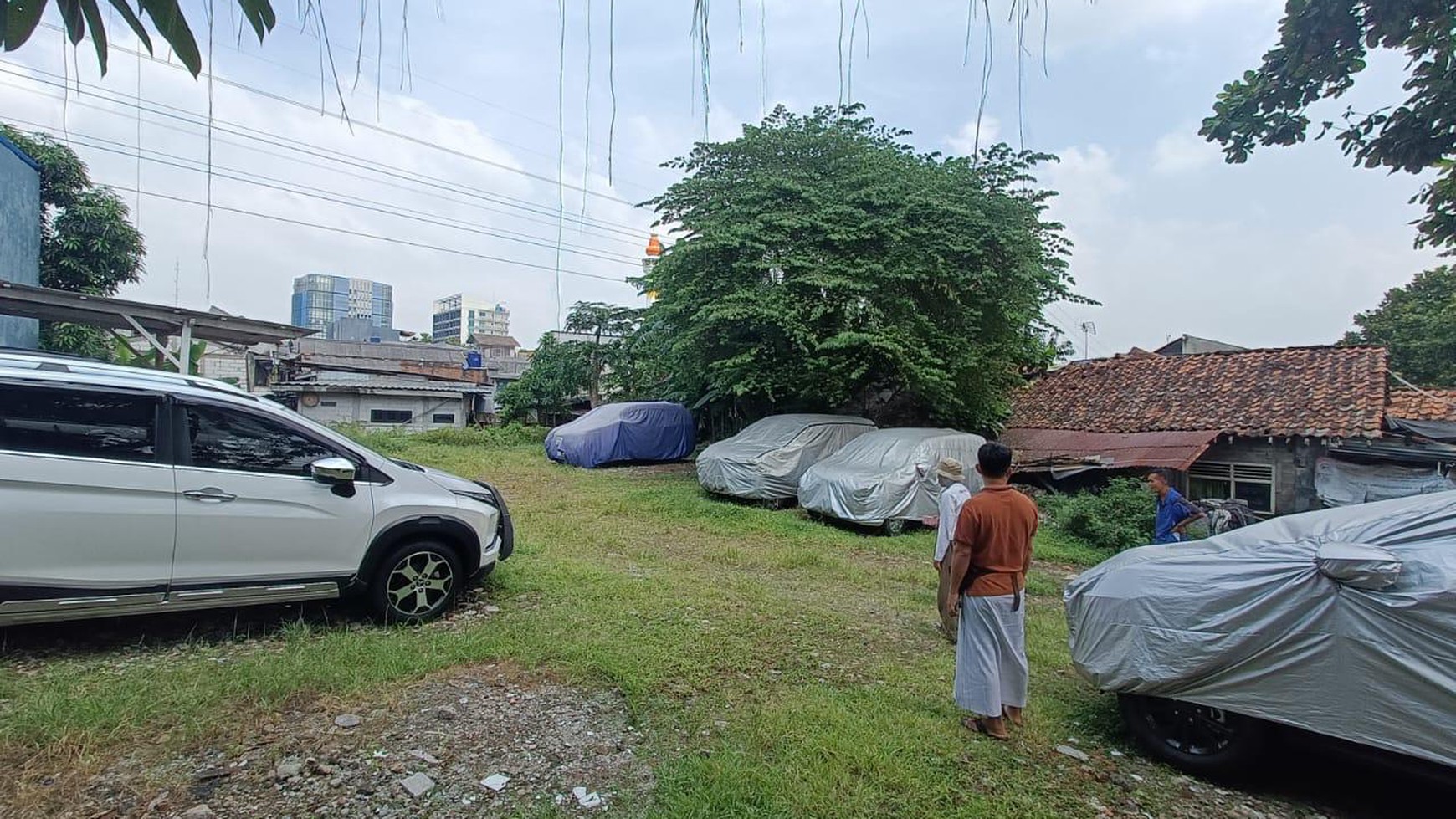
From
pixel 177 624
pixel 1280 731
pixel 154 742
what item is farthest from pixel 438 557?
pixel 1280 731

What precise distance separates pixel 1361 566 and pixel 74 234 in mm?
20960

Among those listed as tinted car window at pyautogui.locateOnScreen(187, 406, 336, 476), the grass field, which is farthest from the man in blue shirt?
tinted car window at pyautogui.locateOnScreen(187, 406, 336, 476)

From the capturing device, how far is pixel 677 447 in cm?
1775

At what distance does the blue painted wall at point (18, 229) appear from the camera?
35.1ft

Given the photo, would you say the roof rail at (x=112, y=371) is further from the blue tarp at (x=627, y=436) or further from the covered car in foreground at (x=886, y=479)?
the blue tarp at (x=627, y=436)

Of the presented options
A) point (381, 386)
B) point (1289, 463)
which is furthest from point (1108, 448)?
point (381, 386)

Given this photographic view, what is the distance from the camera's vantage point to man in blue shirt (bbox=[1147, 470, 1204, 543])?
282 inches

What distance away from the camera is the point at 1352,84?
10.9 feet

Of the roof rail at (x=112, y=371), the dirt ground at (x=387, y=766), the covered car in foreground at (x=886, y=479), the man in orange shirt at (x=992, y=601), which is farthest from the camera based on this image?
the covered car in foreground at (x=886, y=479)

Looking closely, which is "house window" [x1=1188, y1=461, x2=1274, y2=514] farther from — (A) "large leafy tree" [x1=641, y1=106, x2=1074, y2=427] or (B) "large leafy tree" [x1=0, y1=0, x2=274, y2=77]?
(B) "large leafy tree" [x1=0, y1=0, x2=274, y2=77]

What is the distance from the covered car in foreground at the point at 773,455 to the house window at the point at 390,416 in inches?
824

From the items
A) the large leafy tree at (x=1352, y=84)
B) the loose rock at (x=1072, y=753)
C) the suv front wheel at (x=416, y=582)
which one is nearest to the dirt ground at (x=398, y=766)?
the suv front wheel at (x=416, y=582)

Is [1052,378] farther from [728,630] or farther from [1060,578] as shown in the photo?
[728,630]

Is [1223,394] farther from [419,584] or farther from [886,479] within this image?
[419,584]
